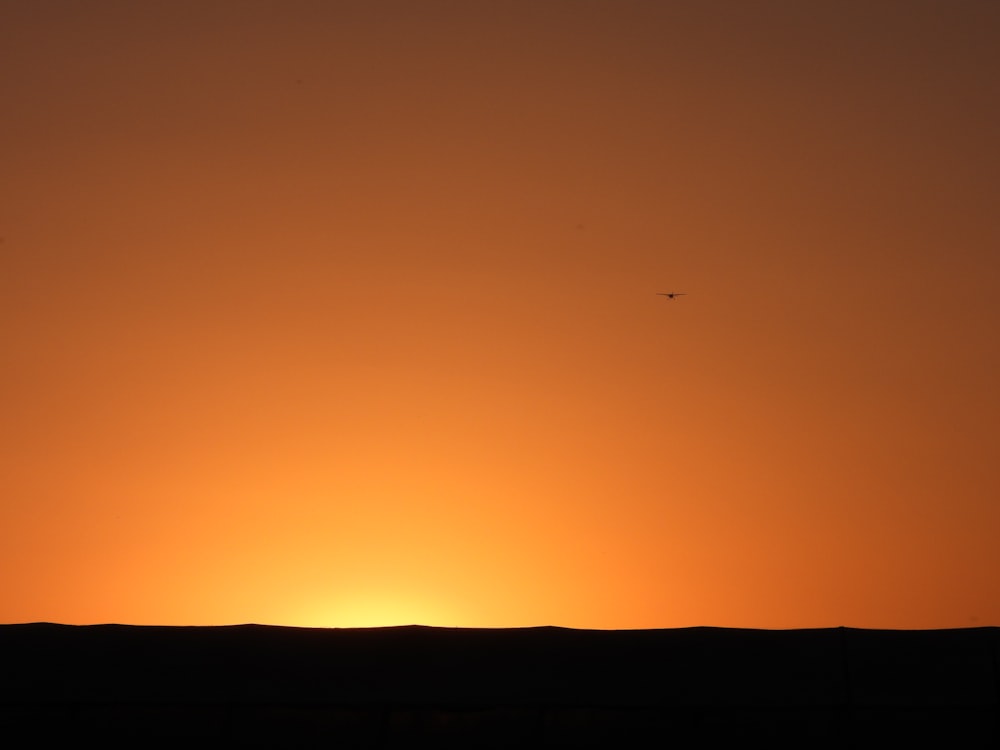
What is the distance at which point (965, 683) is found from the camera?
14305 mm

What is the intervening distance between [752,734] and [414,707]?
10.7 feet

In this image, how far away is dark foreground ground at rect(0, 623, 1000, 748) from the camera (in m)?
14.3

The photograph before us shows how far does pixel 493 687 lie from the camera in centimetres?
1456

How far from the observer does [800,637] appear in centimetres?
1452

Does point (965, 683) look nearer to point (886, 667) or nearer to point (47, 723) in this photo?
point (886, 667)

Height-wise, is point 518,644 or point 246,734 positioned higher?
point 518,644

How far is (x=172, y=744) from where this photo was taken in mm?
14500

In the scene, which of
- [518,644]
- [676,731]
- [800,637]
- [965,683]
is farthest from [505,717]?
[965,683]

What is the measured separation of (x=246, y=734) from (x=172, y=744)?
71 centimetres

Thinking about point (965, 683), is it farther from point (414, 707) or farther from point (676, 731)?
point (414, 707)

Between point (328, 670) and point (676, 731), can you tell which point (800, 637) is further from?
point (328, 670)

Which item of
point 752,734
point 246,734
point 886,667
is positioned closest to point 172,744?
point 246,734

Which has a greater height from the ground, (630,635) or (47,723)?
(630,635)

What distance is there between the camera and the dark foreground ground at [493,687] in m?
14.3
